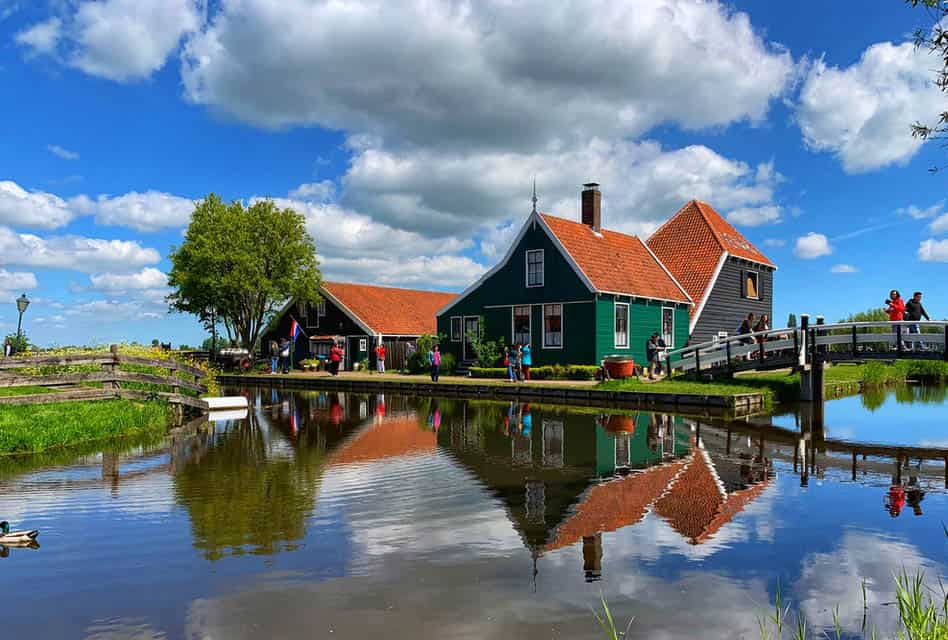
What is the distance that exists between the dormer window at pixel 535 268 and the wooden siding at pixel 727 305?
8.13 metres

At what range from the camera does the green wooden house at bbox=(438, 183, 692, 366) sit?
2841cm

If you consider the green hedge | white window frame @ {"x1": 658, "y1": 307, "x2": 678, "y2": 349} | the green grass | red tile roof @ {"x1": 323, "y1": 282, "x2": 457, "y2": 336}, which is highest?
red tile roof @ {"x1": 323, "y1": 282, "x2": 457, "y2": 336}

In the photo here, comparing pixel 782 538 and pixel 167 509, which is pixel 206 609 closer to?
pixel 167 509

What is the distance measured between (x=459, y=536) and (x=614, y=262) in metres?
25.2

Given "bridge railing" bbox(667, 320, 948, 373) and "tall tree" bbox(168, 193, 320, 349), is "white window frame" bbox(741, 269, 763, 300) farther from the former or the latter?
"tall tree" bbox(168, 193, 320, 349)

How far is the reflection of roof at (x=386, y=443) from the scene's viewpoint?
12.1 metres

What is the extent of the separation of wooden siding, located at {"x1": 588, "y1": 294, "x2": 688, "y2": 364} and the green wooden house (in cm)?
4

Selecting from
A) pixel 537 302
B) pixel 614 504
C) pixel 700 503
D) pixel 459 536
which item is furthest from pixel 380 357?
pixel 459 536

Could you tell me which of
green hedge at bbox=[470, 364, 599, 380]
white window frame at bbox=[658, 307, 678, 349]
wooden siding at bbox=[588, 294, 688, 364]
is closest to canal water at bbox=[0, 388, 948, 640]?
green hedge at bbox=[470, 364, 599, 380]

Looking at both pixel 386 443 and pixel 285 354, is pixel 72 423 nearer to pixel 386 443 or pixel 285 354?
pixel 386 443

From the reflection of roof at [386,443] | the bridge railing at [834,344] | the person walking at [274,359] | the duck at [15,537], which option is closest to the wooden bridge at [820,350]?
the bridge railing at [834,344]

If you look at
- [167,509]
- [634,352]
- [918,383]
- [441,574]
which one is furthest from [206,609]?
[918,383]

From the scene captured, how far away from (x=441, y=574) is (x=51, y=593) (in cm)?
315

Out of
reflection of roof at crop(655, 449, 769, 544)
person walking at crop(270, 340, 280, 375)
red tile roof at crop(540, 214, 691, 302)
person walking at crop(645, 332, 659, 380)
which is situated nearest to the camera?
reflection of roof at crop(655, 449, 769, 544)
